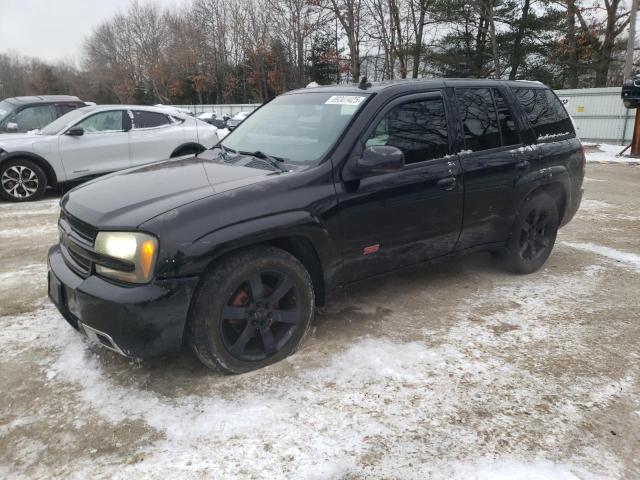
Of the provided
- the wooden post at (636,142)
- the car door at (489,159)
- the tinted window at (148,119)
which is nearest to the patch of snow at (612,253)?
the car door at (489,159)

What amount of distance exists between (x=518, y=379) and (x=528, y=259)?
6.58 ft

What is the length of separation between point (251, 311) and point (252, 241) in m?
0.43

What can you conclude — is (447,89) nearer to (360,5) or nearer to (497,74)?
(497,74)

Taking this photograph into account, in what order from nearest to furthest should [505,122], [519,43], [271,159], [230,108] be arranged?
[271,159] → [505,122] → [519,43] → [230,108]

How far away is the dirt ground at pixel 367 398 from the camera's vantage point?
7.55 feet

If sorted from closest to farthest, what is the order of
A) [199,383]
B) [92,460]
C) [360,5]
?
[92,460] → [199,383] → [360,5]

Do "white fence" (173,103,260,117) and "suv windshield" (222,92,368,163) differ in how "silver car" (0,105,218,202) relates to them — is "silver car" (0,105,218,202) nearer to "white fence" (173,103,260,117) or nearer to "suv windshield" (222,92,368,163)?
"suv windshield" (222,92,368,163)

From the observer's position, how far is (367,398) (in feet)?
9.07

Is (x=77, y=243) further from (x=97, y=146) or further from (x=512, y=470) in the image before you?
(x=97, y=146)

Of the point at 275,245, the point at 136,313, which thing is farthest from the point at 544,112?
the point at 136,313

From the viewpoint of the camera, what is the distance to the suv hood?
8.87 ft

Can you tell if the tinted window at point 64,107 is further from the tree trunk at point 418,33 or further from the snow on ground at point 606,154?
the tree trunk at point 418,33

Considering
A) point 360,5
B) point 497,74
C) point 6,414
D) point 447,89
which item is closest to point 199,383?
point 6,414

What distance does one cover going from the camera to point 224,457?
2.32m
